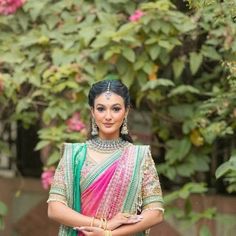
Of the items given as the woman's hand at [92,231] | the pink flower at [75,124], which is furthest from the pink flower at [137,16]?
the woman's hand at [92,231]

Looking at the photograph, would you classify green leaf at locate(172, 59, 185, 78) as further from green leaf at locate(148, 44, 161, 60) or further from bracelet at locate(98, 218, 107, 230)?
bracelet at locate(98, 218, 107, 230)

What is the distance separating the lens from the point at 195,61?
198 inches

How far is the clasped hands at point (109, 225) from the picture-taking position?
3.05m

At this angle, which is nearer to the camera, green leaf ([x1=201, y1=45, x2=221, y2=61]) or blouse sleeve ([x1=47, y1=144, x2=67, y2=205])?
blouse sleeve ([x1=47, y1=144, x2=67, y2=205])

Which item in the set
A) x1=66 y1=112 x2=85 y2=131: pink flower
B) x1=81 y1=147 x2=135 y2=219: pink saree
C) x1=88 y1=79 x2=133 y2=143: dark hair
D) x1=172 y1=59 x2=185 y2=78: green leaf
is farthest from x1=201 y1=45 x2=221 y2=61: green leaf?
x1=81 y1=147 x2=135 y2=219: pink saree

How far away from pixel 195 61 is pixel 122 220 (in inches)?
85.1

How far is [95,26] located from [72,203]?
2.13m

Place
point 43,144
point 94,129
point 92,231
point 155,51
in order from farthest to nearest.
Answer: point 155,51
point 43,144
point 94,129
point 92,231

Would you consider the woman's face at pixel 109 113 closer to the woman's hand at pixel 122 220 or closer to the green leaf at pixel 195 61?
the woman's hand at pixel 122 220

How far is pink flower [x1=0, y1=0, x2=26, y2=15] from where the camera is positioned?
5129 millimetres

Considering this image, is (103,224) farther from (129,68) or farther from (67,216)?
(129,68)

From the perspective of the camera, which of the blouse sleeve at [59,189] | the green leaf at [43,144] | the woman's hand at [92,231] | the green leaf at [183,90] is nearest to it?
the woman's hand at [92,231]

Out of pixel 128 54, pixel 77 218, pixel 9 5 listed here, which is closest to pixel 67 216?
pixel 77 218

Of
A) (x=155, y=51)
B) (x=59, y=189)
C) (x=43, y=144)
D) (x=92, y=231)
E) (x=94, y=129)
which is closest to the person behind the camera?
(x=92, y=231)
